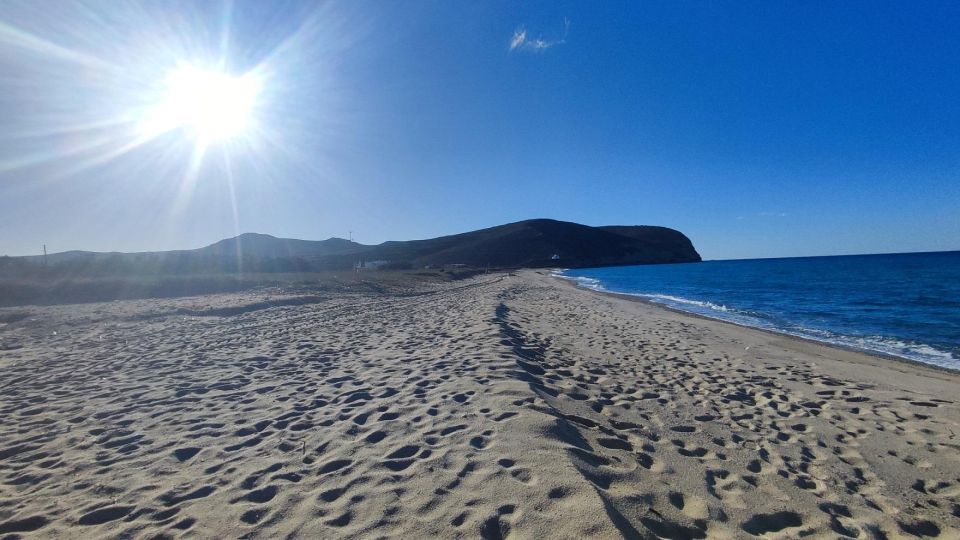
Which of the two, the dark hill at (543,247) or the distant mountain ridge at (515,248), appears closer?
the distant mountain ridge at (515,248)

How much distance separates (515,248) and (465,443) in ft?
386

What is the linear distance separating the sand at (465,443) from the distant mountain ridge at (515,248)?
8219cm

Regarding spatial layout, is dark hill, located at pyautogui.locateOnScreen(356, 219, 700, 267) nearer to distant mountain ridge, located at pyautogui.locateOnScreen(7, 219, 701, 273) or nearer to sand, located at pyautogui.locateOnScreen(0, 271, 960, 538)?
distant mountain ridge, located at pyautogui.locateOnScreen(7, 219, 701, 273)

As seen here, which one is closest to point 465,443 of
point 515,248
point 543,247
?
point 515,248

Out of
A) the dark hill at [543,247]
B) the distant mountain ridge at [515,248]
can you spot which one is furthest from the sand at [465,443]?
the dark hill at [543,247]

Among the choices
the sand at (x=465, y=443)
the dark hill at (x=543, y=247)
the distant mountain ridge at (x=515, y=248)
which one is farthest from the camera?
the dark hill at (x=543, y=247)

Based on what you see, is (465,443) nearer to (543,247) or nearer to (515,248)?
(515,248)

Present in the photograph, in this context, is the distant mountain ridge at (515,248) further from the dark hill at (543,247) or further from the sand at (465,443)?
the sand at (465,443)

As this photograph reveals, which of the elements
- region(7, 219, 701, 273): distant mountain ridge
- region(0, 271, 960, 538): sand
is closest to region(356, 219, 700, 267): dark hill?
region(7, 219, 701, 273): distant mountain ridge

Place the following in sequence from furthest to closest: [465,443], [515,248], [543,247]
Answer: [543,247]
[515,248]
[465,443]

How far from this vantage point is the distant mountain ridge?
112875mm

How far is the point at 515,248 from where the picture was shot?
121 metres

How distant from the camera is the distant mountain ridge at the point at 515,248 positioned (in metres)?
113

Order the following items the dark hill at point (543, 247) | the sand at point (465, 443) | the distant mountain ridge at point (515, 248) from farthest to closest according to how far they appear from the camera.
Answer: the dark hill at point (543, 247), the distant mountain ridge at point (515, 248), the sand at point (465, 443)
